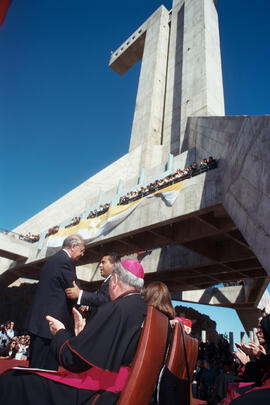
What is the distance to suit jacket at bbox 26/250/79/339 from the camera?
2549 mm

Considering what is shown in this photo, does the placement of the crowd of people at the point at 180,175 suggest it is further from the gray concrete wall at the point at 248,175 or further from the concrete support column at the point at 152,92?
the concrete support column at the point at 152,92

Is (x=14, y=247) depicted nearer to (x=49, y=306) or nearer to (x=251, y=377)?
(x=49, y=306)

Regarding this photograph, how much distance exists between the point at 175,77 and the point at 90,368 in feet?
81.6

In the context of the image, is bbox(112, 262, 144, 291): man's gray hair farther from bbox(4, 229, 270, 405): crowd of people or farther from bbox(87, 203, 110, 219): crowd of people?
bbox(87, 203, 110, 219): crowd of people

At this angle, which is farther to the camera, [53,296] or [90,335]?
[53,296]

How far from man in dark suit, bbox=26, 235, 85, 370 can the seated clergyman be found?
1.00 m

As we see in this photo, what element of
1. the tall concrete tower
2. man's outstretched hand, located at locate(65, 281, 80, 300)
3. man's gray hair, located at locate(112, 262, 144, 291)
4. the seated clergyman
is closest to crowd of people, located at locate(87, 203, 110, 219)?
the tall concrete tower

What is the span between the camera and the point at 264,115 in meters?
4.56

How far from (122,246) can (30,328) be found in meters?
10.3

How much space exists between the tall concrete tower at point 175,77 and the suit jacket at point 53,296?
15774mm

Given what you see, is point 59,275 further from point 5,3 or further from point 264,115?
point 264,115

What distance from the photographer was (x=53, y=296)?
266 centimetres

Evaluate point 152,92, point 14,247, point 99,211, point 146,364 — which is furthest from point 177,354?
point 152,92

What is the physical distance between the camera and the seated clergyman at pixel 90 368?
1.37 m
